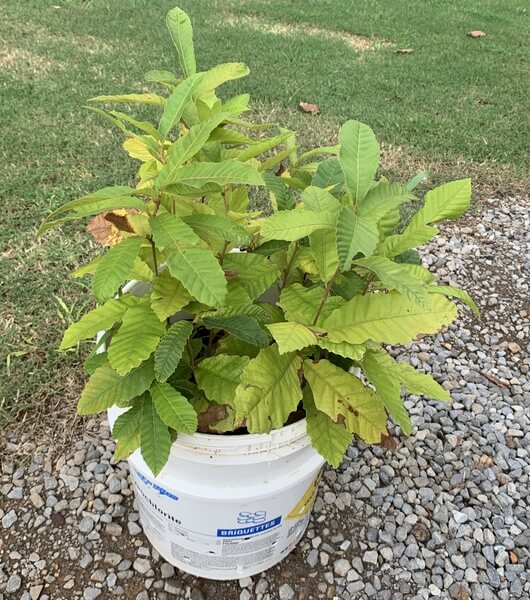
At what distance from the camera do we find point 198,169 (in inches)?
41.1

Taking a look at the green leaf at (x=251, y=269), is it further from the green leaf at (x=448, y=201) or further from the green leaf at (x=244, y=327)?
the green leaf at (x=448, y=201)

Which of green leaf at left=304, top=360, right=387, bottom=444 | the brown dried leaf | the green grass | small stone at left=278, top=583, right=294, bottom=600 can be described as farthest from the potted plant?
the brown dried leaf

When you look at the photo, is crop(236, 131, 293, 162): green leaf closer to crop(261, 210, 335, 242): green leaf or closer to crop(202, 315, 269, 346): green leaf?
crop(261, 210, 335, 242): green leaf

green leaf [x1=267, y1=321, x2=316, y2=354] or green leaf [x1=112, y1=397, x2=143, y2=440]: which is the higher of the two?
green leaf [x1=267, y1=321, x2=316, y2=354]

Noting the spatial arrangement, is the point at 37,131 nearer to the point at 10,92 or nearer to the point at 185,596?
the point at 10,92

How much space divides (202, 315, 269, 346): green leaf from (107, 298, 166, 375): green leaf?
126 millimetres

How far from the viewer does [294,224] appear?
110cm

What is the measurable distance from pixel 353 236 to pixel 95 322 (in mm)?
653

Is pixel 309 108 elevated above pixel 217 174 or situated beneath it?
situated beneath

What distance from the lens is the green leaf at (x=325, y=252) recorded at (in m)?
1.26

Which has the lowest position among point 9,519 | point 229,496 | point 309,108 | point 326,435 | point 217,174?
point 9,519

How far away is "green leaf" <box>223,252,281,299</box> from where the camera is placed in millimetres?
1375

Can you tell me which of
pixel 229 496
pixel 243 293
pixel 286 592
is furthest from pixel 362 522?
pixel 243 293

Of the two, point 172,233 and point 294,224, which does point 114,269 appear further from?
point 294,224
